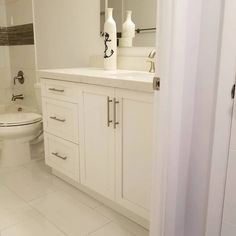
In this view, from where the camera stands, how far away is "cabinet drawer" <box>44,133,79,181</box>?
72.0 inches

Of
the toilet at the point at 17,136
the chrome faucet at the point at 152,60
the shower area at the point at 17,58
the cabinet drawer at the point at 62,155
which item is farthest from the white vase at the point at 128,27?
the shower area at the point at 17,58

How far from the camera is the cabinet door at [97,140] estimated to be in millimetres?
1524

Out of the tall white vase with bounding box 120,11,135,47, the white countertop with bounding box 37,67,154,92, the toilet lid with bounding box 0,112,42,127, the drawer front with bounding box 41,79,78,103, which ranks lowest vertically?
the toilet lid with bounding box 0,112,42,127

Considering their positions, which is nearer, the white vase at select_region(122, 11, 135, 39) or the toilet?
the white vase at select_region(122, 11, 135, 39)

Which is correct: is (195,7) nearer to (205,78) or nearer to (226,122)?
(205,78)

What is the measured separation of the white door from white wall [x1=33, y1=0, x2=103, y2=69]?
56.8 inches

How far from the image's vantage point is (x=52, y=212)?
1691 millimetres

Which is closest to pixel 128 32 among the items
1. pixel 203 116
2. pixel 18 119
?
pixel 203 116

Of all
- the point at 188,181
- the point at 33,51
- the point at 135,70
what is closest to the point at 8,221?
the point at 188,181

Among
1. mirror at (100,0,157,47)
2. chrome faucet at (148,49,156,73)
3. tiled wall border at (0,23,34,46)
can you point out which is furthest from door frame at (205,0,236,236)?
tiled wall border at (0,23,34,46)

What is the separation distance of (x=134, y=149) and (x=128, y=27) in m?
0.95

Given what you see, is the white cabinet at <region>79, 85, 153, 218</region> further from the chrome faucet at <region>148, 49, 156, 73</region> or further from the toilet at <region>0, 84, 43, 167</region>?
the toilet at <region>0, 84, 43, 167</region>

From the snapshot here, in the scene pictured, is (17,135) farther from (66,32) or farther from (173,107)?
(173,107)

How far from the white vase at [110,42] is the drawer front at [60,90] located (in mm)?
356
